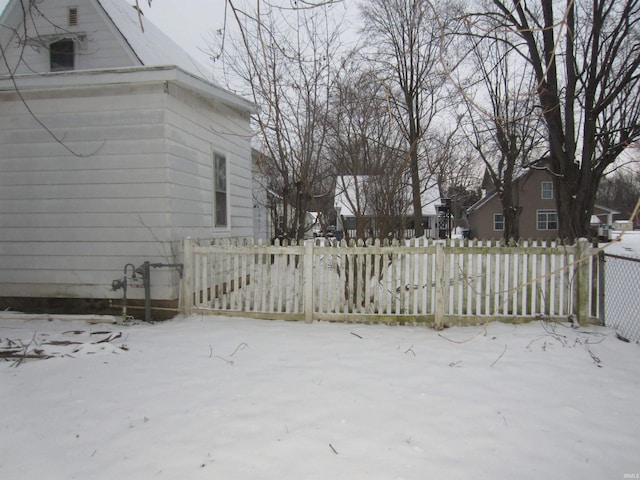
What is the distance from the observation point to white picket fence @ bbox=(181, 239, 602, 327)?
207 inches

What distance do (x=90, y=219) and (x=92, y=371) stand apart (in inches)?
120

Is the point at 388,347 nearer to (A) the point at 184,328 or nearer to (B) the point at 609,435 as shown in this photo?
(B) the point at 609,435

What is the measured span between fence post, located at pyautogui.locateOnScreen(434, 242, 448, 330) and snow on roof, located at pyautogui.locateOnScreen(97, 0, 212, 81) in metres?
4.53

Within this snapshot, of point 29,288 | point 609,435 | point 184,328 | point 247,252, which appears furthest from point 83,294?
point 609,435

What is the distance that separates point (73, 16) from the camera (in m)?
6.71

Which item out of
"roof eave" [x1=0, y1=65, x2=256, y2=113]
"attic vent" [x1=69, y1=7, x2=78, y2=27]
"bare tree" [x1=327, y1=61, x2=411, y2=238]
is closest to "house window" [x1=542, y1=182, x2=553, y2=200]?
"bare tree" [x1=327, y1=61, x2=411, y2=238]

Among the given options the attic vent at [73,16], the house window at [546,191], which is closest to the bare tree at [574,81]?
the attic vent at [73,16]

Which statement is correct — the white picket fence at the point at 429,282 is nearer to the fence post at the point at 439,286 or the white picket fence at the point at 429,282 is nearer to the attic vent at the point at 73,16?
the fence post at the point at 439,286

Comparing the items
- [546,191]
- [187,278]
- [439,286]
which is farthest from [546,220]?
[187,278]

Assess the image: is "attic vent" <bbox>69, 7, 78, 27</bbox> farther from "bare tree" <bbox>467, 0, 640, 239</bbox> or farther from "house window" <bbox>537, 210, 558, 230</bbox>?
"house window" <bbox>537, 210, 558, 230</bbox>

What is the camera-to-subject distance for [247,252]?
18.8 ft

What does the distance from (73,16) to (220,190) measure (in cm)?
373

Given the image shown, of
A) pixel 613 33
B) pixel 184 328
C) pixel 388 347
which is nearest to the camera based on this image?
pixel 388 347

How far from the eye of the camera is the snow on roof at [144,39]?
6.62 m
